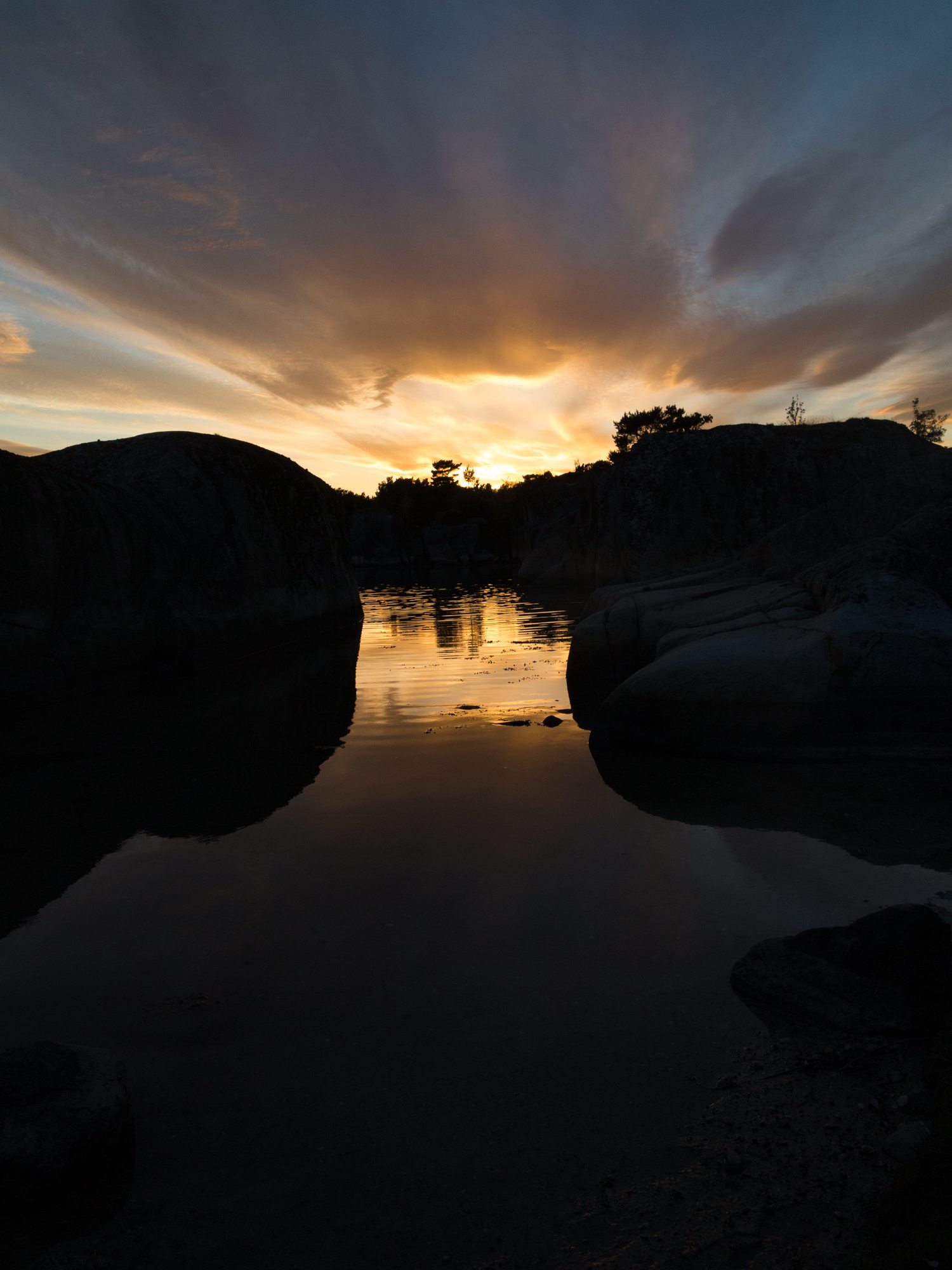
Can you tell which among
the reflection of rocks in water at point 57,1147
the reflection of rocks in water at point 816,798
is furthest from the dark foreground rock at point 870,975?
the reflection of rocks in water at point 57,1147

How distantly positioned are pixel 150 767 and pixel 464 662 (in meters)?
5.15

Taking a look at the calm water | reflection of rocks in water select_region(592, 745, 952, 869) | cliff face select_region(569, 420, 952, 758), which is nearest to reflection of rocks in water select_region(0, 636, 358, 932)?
the calm water

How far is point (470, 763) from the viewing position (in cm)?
528

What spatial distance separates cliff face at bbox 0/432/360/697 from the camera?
796cm

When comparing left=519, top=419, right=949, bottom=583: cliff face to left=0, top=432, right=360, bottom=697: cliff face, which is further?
left=519, top=419, right=949, bottom=583: cliff face

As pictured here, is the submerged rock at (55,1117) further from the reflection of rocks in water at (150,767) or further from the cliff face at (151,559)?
the cliff face at (151,559)

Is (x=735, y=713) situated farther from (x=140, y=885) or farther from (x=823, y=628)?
(x=140, y=885)

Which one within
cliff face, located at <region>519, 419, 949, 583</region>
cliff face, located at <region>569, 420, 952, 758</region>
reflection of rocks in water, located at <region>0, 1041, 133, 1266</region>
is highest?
cliff face, located at <region>519, 419, 949, 583</region>

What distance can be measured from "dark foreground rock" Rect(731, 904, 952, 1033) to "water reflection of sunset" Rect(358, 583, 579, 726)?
4.17m

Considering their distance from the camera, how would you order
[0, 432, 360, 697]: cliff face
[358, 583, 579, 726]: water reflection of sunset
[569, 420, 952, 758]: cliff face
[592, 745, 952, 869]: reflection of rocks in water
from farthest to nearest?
[0, 432, 360, 697]: cliff face < [358, 583, 579, 726]: water reflection of sunset < [569, 420, 952, 758]: cliff face < [592, 745, 952, 869]: reflection of rocks in water

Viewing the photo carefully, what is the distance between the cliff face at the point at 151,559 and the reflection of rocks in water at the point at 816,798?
6250mm

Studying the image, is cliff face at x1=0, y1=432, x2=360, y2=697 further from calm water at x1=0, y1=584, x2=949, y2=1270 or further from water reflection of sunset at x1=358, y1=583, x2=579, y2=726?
calm water at x1=0, y1=584, x2=949, y2=1270

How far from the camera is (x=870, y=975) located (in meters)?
2.39

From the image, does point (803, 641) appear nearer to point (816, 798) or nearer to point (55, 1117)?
point (816, 798)
